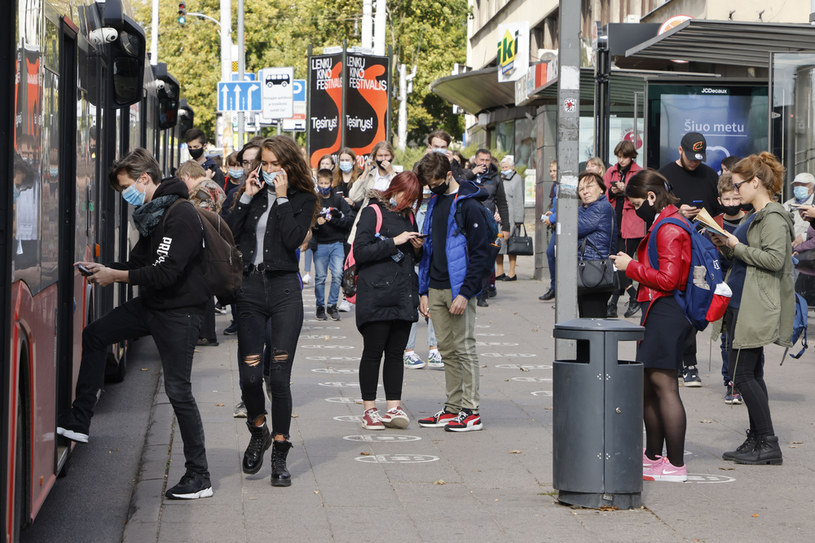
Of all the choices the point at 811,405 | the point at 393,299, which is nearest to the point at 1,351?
the point at 393,299

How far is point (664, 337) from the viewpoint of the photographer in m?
7.14

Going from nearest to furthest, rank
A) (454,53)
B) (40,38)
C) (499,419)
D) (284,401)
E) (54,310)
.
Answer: (40,38) < (54,310) < (284,401) < (499,419) < (454,53)

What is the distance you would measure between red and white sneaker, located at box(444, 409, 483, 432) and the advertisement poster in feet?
28.3

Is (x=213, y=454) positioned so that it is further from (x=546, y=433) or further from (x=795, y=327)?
(x=795, y=327)

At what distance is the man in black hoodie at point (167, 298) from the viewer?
6523mm

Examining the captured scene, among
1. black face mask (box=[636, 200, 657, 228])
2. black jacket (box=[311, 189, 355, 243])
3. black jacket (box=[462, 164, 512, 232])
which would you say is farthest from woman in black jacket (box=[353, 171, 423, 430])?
black jacket (box=[462, 164, 512, 232])

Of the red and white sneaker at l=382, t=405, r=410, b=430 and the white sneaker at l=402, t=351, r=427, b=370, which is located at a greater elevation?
the white sneaker at l=402, t=351, r=427, b=370

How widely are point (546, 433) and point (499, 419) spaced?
2.03ft

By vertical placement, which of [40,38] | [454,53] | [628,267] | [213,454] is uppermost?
[454,53]

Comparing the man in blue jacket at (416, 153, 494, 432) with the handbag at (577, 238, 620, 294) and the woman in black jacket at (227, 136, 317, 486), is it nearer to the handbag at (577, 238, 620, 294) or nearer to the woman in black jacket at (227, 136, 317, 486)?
the woman in black jacket at (227, 136, 317, 486)

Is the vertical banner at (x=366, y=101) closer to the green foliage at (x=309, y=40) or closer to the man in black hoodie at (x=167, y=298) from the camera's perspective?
the green foliage at (x=309, y=40)

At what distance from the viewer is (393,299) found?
28.5 ft

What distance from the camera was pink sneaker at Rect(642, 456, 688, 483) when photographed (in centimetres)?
726

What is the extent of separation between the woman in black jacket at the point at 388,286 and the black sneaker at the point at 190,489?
84.7 inches
